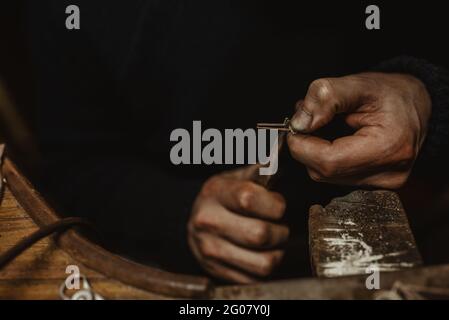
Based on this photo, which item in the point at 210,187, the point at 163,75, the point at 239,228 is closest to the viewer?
the point at 239,228

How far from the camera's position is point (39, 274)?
0.65 meters

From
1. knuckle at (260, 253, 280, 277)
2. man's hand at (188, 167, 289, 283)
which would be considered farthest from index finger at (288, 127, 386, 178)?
knuckle at (260, 253, 280, 277)

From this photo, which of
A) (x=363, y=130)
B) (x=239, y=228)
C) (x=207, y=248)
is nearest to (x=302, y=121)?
(x=363, y=130)

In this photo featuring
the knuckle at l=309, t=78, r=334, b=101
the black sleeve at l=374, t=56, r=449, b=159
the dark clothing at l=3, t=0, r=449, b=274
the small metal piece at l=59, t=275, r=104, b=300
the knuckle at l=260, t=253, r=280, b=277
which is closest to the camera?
the small metal piece at l=59, t=275, r=104, b=300

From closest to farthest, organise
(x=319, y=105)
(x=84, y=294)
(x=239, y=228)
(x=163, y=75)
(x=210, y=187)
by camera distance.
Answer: (x=84, y=294)
(x=319, y=105)
(x=239, y=228)
(x=210, y=187)
(x=163, y=75)

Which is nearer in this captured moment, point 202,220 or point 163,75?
point 202,220

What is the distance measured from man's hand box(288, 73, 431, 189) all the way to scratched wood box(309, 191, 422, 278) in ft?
0.27

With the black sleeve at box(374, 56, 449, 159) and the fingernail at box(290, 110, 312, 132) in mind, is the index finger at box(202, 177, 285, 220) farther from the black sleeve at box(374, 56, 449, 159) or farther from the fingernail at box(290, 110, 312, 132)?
the black sleeve at box(374, 56, 449, 159)

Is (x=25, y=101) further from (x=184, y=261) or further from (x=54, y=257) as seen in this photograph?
(x=54, y=257)

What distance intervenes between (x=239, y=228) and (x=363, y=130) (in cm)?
33

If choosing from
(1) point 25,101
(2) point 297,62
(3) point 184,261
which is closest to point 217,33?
(2) point 297,62

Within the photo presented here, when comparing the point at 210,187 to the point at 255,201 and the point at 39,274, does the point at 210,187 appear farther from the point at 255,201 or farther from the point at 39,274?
the point at 39,274

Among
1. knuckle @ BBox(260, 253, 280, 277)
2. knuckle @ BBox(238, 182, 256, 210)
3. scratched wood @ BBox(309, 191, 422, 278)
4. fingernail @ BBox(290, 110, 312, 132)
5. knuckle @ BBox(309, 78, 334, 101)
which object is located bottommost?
knuckle @ BBox(260, 253, 280, 277)

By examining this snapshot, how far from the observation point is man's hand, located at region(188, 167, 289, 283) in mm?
831
